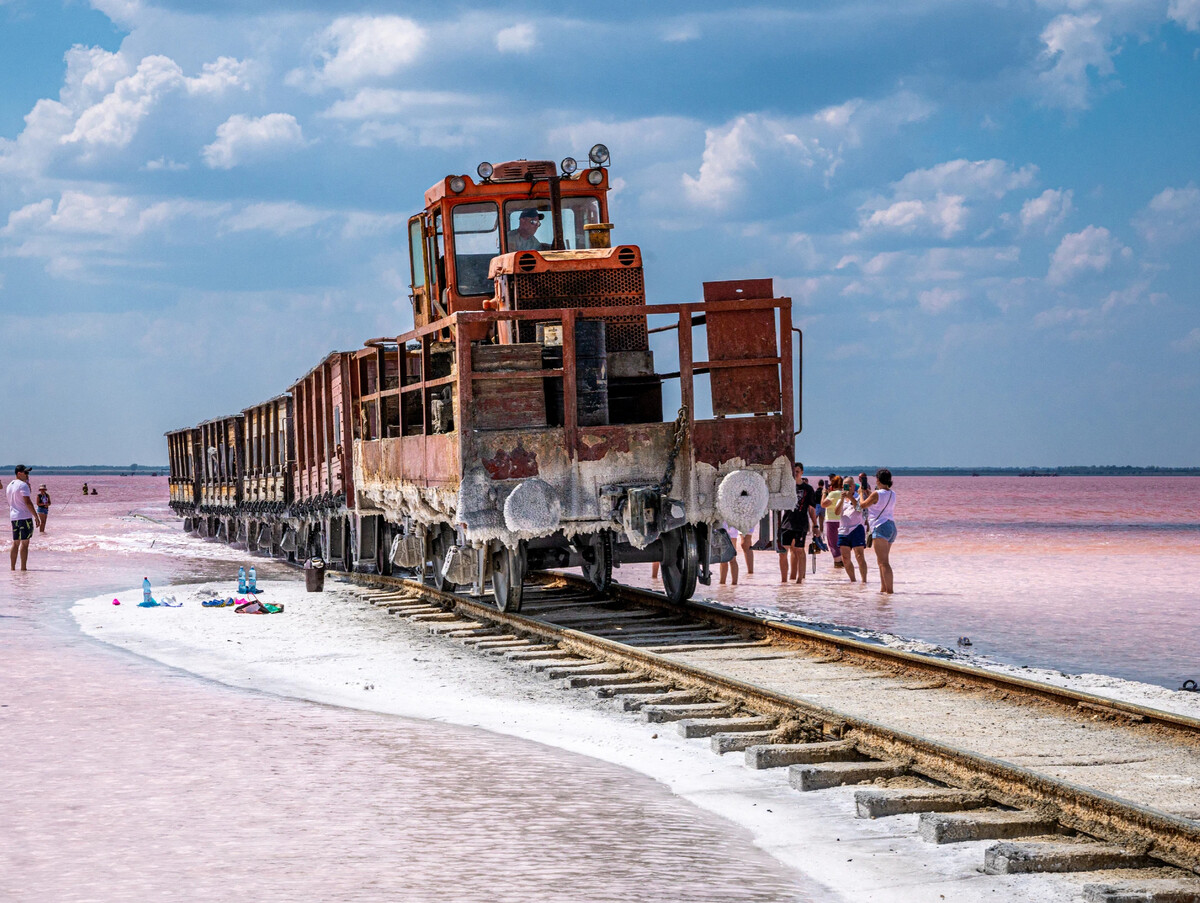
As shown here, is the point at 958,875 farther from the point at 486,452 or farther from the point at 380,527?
the point at 380,527

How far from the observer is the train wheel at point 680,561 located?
1334 centimetres

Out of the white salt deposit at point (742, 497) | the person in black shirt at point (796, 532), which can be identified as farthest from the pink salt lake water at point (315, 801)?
the person in black shirt at point (796, 532)

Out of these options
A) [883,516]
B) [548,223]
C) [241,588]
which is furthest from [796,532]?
[241,588]

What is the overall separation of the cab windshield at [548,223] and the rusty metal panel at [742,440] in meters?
3.19

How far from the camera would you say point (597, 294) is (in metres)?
13.1

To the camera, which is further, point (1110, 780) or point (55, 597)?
point (55, 597)

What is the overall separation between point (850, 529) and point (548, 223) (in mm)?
7042

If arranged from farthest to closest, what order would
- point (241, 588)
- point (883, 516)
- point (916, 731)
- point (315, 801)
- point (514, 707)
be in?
point (883, 516) < point (241, 588) < point (514, 707) < point (916, 731) < point (315, 801)

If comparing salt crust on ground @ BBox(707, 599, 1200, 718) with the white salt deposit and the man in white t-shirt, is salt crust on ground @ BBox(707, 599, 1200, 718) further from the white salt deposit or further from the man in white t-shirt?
the man in white t-shirt

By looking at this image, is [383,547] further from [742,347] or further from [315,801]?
[315,801]

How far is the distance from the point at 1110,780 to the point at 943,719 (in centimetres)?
165

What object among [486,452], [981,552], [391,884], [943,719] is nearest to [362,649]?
[486,452]

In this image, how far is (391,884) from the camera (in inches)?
212

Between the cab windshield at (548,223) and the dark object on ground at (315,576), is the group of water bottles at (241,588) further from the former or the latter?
the cab windshield at (548,223)
